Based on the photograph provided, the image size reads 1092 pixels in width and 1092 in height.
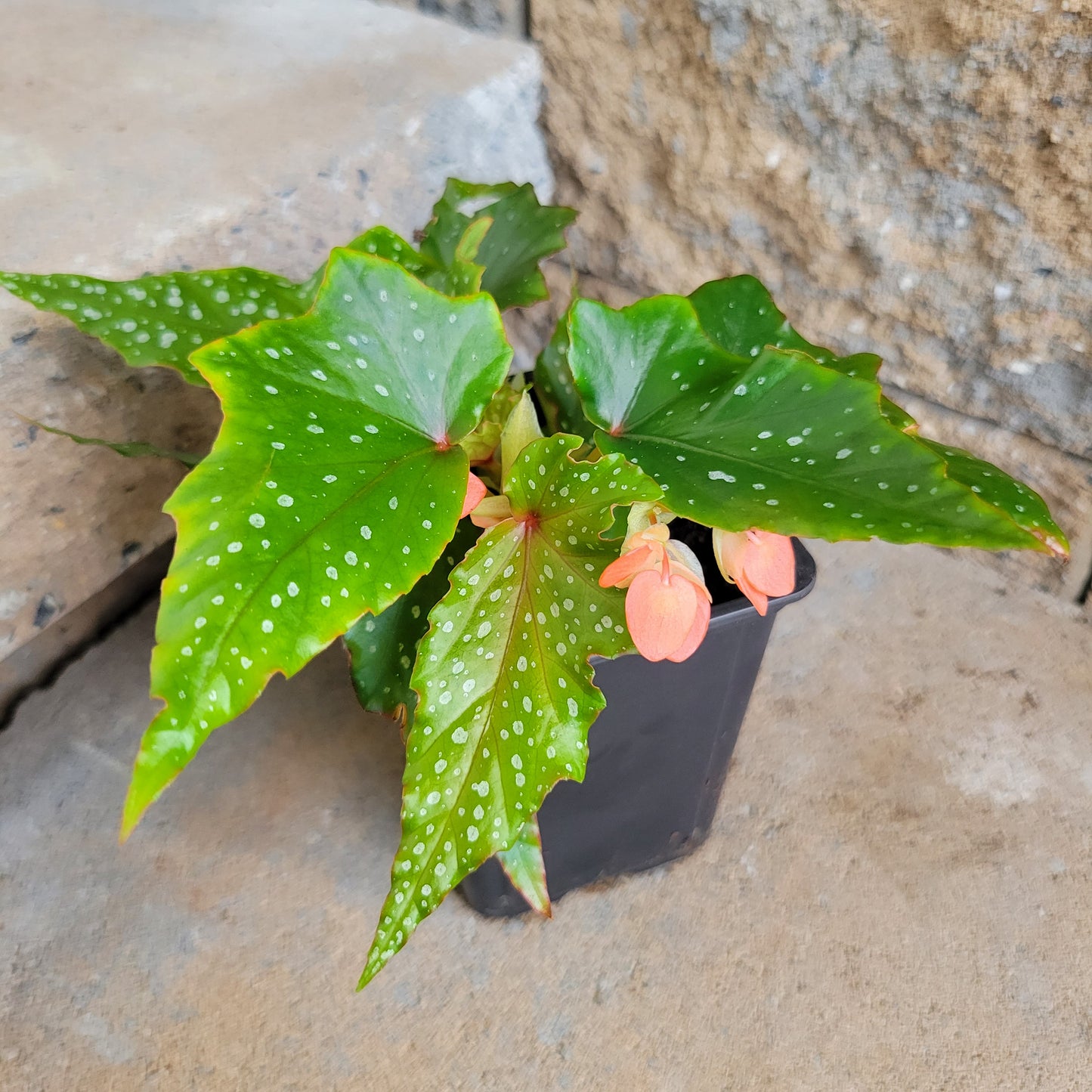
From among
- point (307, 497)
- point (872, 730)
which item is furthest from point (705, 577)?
point (872, 730)

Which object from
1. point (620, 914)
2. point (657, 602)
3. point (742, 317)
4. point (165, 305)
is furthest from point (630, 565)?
point (620, 914)

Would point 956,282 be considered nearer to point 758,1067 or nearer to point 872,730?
point 872,730

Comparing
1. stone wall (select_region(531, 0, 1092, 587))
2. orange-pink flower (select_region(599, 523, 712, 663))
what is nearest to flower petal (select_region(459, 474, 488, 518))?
orange-pink flower (select_region(599, 523, 712, 663))

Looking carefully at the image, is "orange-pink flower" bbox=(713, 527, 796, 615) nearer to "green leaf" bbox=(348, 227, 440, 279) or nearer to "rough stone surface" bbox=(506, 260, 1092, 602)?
"green leaf" bbox=(348, 227, 440, 279)

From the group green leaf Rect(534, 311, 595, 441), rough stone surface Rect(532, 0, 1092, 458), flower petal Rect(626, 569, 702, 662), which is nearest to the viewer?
flower petal Rect(626, 569, 702, 662)

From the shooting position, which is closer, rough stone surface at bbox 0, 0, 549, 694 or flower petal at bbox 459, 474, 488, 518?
flower petal at bbox 459, 474, 488, 518

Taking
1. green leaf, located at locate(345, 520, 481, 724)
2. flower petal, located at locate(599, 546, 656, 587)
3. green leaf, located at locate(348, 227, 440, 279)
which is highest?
green leaf, located at locate(348, 227, 440, 279)

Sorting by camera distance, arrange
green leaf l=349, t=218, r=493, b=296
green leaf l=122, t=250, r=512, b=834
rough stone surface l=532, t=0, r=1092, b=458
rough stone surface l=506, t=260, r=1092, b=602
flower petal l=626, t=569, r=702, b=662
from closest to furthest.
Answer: green leaf l=122, t=250, r=512, b=834 → flower petal l=626, t=569, r=702, b=662 → green leaf l=349, t=218, r=493, b=296 → rough stone surface l=532, t=0, r=1092, b=458 → rough stone surface l=506, t=260, r=1092, b=602
